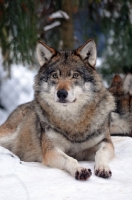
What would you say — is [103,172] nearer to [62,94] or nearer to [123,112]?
[62,94]

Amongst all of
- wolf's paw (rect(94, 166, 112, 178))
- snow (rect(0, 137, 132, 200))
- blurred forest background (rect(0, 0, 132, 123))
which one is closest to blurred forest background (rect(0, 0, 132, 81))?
blurred forest background (rect(0, 0, 132, 123))

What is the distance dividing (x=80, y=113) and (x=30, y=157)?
86 centimetres

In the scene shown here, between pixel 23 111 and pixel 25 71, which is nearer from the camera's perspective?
pixel 23 111

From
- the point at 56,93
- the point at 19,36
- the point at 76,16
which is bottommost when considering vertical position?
the point at 56,93

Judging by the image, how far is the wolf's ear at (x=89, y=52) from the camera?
4.26 m

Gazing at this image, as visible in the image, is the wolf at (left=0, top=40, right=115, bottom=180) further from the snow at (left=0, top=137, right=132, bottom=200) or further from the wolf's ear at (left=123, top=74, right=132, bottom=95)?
the wolf's ear at (left=123, top=74, right=132, bottom=95)

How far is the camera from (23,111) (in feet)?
17.4

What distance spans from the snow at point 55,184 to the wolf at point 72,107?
391 mm

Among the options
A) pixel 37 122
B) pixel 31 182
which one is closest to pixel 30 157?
pixel 37 122

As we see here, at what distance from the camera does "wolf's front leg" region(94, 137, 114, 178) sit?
346 centimetres

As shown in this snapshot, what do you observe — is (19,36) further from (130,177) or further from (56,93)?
(130,177)

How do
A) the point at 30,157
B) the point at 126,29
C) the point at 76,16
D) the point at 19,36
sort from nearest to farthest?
the point at 30,157 < the point at 19,36 < the point at 126,29 < the point at 76,16

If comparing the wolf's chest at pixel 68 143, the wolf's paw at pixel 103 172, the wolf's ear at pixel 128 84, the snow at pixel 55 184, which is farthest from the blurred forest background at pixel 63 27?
the wolf's paw at pixel 103 172

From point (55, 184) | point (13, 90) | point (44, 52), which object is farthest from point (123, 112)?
Result: point (13, 90)
